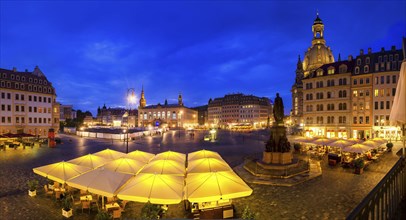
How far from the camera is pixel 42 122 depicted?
207ft

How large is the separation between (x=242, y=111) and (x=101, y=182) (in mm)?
133039

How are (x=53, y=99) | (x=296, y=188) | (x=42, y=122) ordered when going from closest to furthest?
(x=296, y=188) → (x=42, y=122) → (x=53, y=99)

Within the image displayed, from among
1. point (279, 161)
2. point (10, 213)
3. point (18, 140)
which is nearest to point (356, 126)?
point (279, 161)

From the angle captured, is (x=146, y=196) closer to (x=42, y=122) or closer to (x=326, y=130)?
(x=326, y=130)

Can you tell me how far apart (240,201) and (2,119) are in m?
60.7

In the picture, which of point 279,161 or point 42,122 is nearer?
point 279,161

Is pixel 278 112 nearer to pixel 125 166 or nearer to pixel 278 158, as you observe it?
pixel 278 158

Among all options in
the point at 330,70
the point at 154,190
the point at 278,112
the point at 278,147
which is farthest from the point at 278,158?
the point at 330,70

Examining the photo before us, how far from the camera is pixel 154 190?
1023 centimetres

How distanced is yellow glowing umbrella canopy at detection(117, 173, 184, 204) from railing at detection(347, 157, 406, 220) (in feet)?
23.7

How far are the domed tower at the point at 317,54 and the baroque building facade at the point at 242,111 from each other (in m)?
46.6

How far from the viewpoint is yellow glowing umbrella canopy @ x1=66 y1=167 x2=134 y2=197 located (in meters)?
10.8

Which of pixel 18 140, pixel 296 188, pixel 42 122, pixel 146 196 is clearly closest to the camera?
pixel 146 196

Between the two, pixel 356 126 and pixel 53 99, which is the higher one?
pixel 53 99
